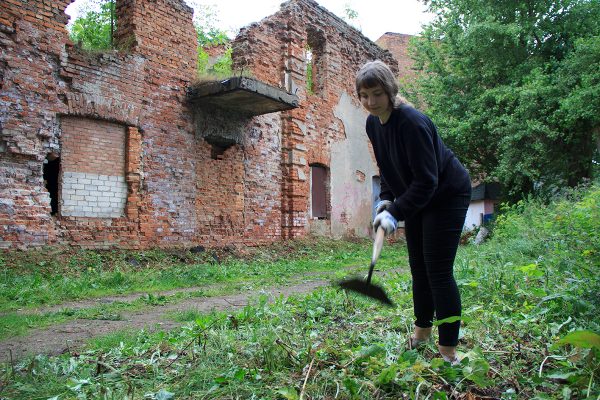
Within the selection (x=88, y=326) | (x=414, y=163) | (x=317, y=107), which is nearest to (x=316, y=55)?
(x=317, y=107)

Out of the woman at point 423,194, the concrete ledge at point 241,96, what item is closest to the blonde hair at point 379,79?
the woman at point 423,194

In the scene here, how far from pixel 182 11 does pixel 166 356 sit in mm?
8433

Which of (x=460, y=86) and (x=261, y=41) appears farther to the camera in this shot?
(x=460, y=86)

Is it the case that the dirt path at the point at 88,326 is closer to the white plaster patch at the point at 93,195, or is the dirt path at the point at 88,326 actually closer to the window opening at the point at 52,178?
the white plaster patch at the point at 93,195

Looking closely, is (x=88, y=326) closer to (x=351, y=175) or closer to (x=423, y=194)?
(x=423, y=194)

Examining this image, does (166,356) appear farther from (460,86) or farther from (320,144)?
(460,86)

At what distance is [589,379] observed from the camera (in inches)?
82.9

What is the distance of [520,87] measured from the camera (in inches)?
512

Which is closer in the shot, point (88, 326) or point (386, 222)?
point (386, 222)

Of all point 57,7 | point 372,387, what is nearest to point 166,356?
point 372,387

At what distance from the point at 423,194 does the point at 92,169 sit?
6.91 metres

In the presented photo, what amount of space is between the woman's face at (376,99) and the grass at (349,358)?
1213mm

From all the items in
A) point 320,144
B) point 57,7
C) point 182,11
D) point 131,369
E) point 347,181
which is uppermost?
point 182,11

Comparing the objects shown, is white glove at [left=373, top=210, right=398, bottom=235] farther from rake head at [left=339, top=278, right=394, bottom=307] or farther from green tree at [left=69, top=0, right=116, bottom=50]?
green tree at [left=69, top=0, right=116, bottom=50]
